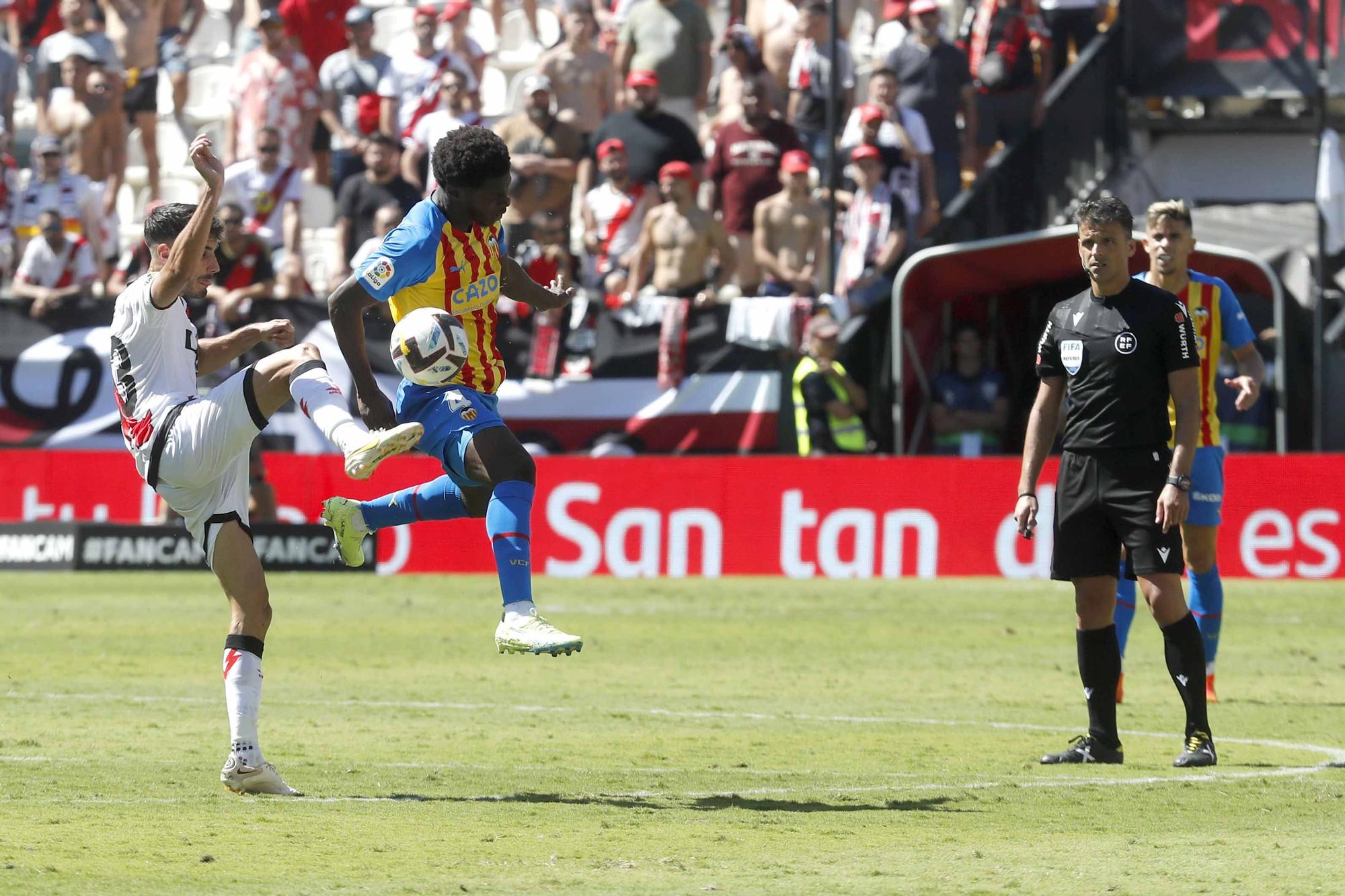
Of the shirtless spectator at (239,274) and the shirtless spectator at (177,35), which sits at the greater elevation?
the shirtless spectator at (177,35)

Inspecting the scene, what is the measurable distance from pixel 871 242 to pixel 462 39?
5.21m

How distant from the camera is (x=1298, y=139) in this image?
22.2 meters

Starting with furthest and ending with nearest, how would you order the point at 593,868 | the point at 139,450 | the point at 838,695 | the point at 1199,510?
1. the point at 838,695
2. the point at 1199,510
3. the point at 139,450
4. the point at 593,868

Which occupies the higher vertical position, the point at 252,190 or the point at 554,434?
the point at 252,190

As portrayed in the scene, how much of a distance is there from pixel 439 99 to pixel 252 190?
2.13m

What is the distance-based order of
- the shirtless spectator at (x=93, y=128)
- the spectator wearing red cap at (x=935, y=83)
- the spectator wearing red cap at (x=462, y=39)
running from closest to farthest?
the spectator wearing red cap at (x=935, y=83)
the spectator wearing red cap at (x=462, y=39)
the shirtless spectator at (x=93, y=128)

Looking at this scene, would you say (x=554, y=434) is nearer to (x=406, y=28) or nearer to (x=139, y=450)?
(x=406, y=28)

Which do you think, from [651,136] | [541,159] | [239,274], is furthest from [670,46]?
[239,274]

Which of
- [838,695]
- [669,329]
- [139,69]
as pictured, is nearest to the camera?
[838,695]

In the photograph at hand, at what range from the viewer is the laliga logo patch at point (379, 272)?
25.6 feet

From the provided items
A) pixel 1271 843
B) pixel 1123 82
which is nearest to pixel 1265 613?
pixel 1123 82

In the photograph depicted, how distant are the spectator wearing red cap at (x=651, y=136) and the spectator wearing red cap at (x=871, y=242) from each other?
1.65 metres

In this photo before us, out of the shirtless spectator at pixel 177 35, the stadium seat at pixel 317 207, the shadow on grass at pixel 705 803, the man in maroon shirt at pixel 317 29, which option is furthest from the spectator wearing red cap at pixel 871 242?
the shadow on grass at pixel 705 803

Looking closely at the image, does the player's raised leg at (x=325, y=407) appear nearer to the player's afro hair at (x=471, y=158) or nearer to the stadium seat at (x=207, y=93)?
the player's afro hair at (x=471, y=158)
